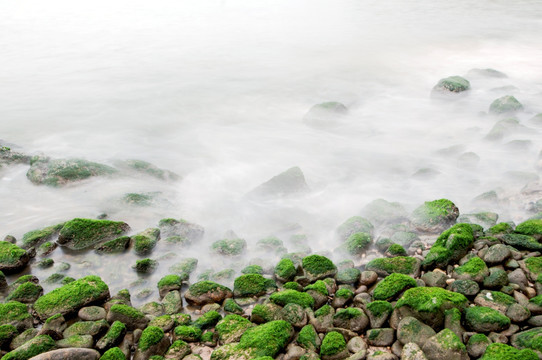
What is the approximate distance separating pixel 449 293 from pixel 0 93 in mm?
13687

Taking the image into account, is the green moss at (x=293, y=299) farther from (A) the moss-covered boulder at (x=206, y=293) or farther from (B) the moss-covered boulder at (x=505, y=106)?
(B) the moss-covered boulder at (x=505, y=106)

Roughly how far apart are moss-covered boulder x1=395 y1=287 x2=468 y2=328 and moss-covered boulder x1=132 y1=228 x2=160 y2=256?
3270 millimetres

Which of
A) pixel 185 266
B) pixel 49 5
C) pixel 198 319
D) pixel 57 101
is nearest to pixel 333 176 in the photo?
pixel 185 266

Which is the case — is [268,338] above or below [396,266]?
above

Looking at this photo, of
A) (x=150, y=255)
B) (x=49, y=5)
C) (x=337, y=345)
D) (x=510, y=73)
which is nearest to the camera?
(x=337, y=345)

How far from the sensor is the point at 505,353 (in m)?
3.21

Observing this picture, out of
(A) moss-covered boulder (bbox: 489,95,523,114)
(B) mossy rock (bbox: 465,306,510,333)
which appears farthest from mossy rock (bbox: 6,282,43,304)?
(A) moss-covered boulder (bbox: 489,95,523,114)

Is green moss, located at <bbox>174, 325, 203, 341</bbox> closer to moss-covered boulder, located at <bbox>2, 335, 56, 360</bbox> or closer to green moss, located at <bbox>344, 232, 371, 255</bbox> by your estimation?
moss-covered boulder, located at <bbox>2, 335, 56, 360</bbox>

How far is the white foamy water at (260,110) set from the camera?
6.86 metres

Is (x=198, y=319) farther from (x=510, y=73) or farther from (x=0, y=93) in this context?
(x=510, y=73)

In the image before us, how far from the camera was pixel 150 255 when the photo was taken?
5.46 m

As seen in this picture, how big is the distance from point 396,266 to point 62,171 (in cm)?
600

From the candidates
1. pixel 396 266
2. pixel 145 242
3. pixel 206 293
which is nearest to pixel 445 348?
pixel 396 266

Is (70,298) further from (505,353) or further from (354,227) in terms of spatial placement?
(505,353)
